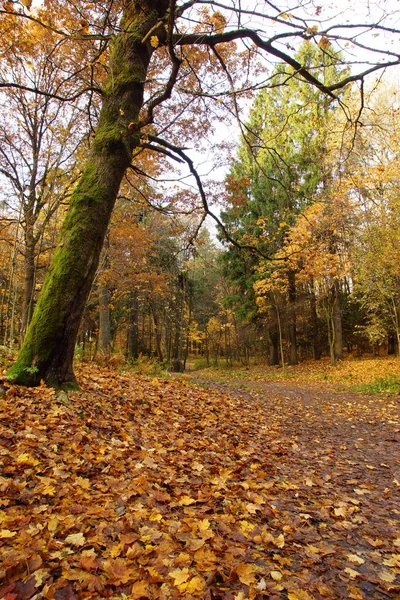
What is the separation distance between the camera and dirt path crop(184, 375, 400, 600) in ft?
6.97

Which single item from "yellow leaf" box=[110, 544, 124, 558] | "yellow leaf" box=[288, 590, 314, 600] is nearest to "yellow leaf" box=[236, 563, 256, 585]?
"yellow leaf" box=[288, 590, 314, 600]

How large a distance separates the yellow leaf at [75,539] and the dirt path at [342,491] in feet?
4.41

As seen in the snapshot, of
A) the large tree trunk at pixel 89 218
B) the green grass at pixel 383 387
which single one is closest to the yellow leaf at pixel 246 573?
the large tree trunk at pixel 89 218

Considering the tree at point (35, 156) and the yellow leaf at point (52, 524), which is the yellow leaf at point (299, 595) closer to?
the yellow leaf at point (52, 524)

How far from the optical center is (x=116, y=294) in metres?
14.9

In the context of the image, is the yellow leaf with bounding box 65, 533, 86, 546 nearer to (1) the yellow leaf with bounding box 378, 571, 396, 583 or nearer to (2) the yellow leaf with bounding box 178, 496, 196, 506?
(2) the yellow leaf with bounding box 178, 496, 196, 506

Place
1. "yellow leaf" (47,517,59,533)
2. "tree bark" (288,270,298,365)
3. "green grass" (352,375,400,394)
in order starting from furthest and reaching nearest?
"tree bark" (288,270,298,365)
"green grass" (352,375,400,394)
"yellow leaf" (47,517,59,533)

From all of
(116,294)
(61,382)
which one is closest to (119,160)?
(61,382)

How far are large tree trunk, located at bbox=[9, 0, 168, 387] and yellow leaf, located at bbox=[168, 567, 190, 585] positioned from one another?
2.98 meters

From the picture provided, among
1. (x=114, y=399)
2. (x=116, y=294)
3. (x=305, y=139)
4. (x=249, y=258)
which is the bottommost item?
(x=114, y=399)

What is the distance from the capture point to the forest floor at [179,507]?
5.90ft

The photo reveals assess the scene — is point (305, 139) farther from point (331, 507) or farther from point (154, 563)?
point (154, 563)

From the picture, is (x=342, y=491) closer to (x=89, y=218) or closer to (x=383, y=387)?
(x=89, y=218)

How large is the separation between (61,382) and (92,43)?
241 inches
